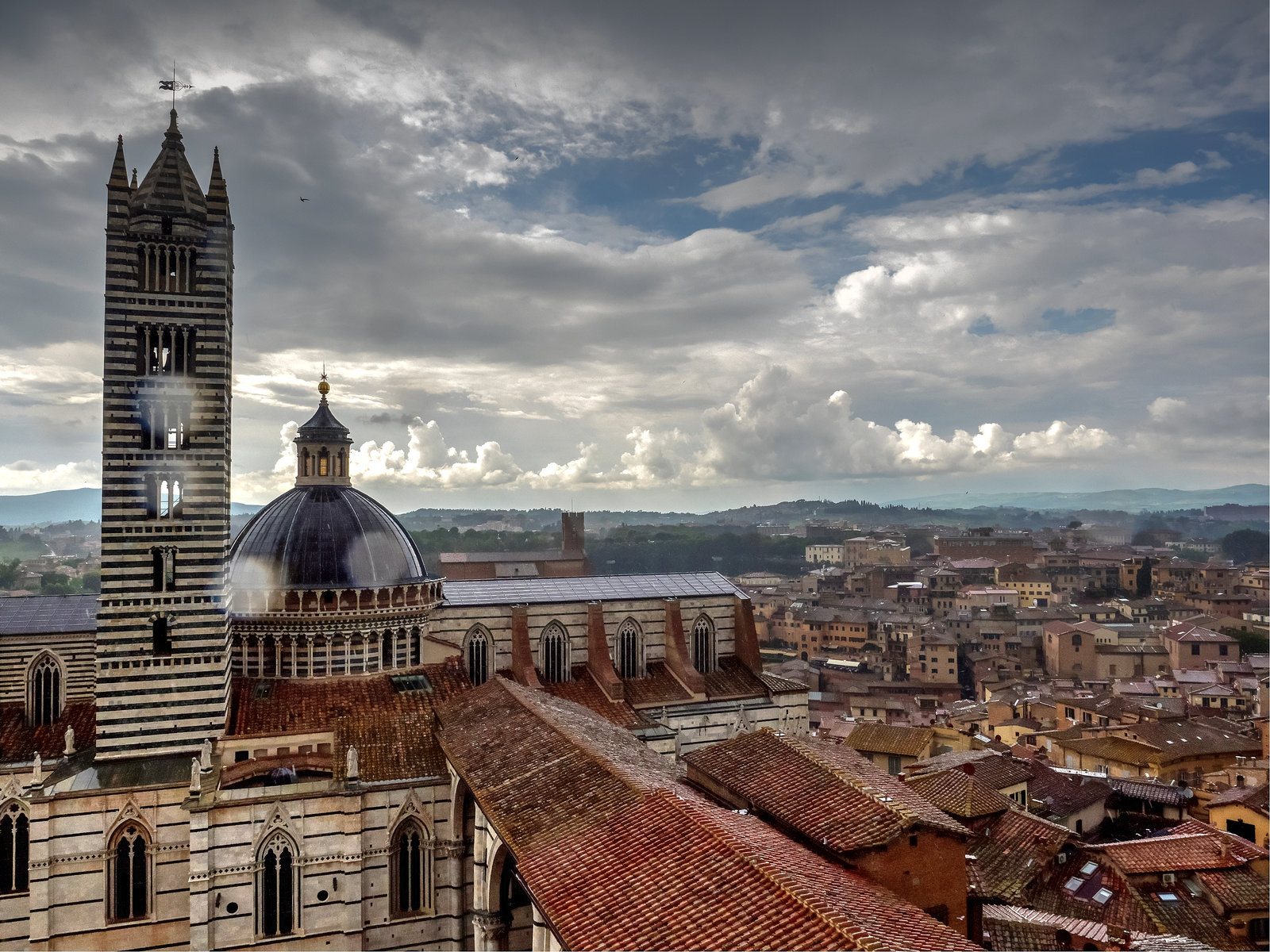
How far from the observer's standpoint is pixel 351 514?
26.9 m

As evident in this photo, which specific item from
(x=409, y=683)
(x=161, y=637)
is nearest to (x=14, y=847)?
(x=161, y=637)

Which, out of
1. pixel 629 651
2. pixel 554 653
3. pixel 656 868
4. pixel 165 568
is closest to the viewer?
pixel 656 868

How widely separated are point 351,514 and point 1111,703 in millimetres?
A: 44357

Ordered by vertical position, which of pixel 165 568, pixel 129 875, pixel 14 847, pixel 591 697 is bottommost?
pixel 129 875

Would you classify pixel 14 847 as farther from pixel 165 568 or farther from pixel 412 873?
pixel 412 873

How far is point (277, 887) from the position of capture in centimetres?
2020

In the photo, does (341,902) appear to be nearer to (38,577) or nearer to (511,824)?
(511,824)

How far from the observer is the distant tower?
21703mm

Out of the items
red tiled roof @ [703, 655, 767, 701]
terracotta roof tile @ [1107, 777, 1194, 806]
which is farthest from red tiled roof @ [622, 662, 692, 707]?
terracotta roof tile @ [1107, 777, 1194, 806]

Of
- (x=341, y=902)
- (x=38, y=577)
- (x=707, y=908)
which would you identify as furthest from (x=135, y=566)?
(x=38, y=577)

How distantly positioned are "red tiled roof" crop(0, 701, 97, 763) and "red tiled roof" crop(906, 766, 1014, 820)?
74.0 ft

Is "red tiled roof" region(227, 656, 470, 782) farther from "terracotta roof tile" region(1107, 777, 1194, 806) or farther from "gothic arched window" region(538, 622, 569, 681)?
"terracotta roof tile" region(1107, 777, 1194, 806)

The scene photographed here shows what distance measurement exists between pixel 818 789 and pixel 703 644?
18.7 metres

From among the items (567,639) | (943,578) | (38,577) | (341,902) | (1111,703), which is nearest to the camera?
(341,902)
